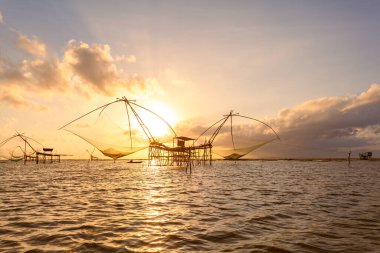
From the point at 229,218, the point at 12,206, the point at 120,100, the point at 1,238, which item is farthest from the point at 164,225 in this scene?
the point at 120,100

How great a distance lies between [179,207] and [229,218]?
2.43 m

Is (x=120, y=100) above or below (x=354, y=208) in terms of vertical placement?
above

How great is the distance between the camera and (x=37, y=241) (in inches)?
253

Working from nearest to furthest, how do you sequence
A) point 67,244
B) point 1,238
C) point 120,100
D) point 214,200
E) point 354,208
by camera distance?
1. point 67,244
2. point 1,238
3. point 354,208
4. point 214,200
5. point 120,100

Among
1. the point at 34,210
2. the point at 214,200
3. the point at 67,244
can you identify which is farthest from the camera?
the point at 214,200

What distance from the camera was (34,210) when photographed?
1020 cm

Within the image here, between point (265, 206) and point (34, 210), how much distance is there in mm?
8122

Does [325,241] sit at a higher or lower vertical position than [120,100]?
lower

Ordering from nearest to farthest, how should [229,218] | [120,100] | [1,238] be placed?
[1,238]
[229,218]
[120,100]

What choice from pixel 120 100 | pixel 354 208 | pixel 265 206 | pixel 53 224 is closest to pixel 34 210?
pixel 53 224

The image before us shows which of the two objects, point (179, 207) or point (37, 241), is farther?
point (179, 207)

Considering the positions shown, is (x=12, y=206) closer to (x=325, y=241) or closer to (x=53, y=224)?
(x=53, y=224)

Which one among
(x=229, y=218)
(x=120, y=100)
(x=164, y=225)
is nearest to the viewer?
(x=164, y=225)

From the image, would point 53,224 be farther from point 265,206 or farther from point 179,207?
point 265,206
